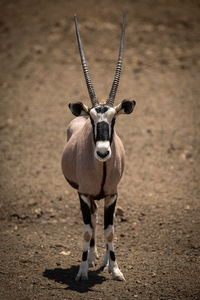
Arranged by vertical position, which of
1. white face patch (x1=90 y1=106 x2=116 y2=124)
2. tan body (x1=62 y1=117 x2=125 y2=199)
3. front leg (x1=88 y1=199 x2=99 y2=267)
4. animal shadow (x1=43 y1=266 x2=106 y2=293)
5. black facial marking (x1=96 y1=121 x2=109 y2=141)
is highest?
white face patch (x1=90 y1=106 x2=116 y2=124)

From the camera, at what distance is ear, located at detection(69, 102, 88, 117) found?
5.96 m

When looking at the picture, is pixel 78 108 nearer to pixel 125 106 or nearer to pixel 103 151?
pixel 125 106

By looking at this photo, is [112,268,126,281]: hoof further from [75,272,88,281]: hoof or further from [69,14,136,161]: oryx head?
[69,14,136,161]: oryx head

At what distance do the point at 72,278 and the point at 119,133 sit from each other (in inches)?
268

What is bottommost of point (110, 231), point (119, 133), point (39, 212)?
point (39, 212)

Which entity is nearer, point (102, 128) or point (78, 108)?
point (102, 128)

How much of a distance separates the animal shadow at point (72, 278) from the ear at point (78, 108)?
2.42m

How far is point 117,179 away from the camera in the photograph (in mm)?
6195

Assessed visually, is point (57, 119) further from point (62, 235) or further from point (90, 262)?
point (90, 262)

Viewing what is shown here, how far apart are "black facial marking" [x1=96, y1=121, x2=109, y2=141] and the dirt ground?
6.96 ft

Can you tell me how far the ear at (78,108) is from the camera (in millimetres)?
5965

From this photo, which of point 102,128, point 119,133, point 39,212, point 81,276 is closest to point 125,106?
point 102,128

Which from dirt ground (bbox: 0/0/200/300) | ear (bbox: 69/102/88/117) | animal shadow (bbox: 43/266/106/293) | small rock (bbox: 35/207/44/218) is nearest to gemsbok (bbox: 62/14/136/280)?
ear (bbox: 69/102/88/117)

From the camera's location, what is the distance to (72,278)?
6.29 metres
